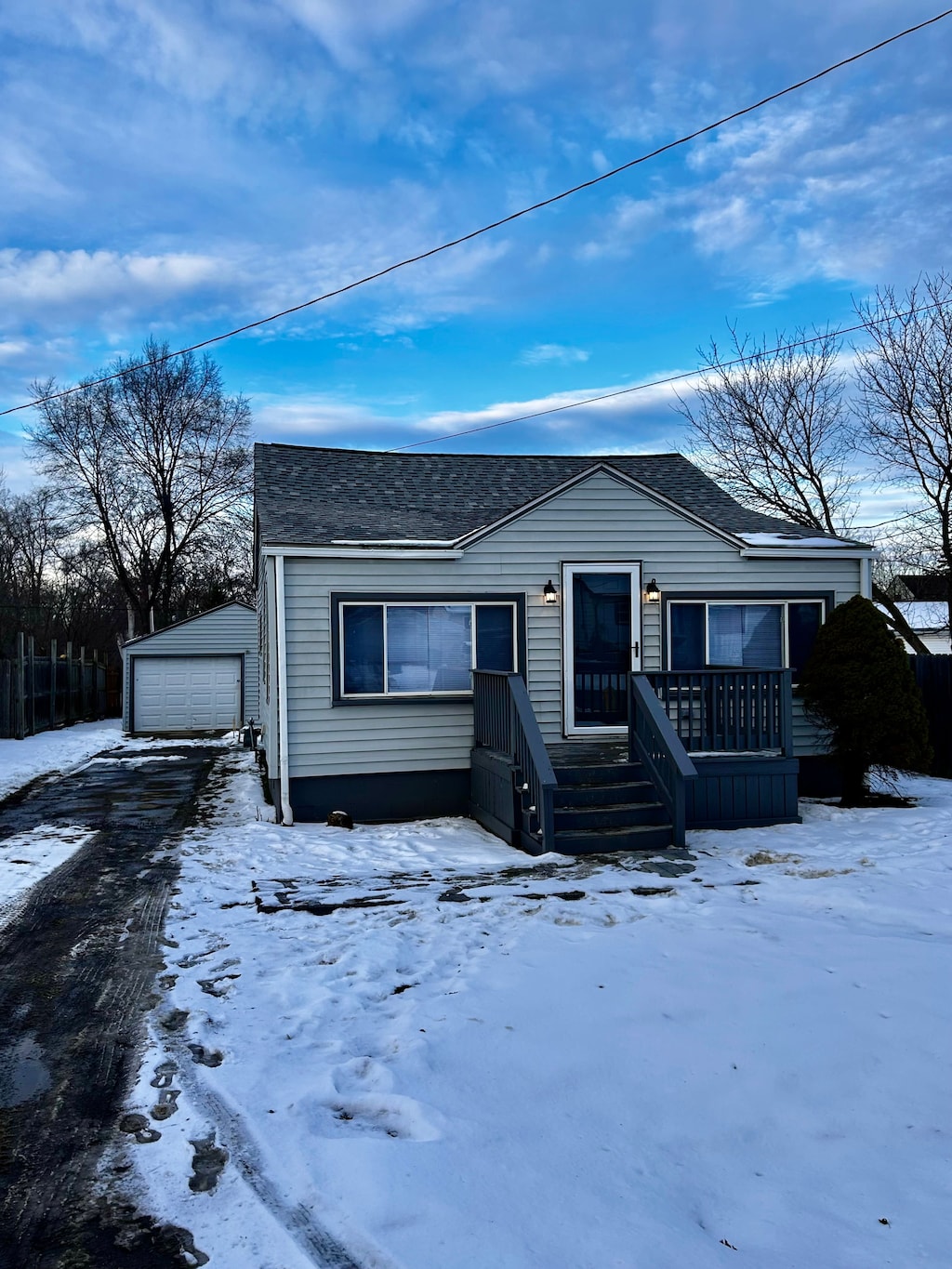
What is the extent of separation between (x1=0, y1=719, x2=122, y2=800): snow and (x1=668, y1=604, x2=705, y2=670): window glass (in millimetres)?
9282

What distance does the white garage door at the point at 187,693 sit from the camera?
856 inches

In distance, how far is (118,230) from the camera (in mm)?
13766

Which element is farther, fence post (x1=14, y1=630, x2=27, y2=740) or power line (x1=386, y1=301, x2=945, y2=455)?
fence post (x1=14, y1=630, x2=27, y2=740)

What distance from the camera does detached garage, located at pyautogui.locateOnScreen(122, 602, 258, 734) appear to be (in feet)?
70.8

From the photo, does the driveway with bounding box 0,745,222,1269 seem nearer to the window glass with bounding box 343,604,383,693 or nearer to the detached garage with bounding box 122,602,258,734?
the window glass with bounding box 343,604,383,693

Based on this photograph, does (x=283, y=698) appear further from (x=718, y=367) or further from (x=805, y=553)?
(x=718, y=367)

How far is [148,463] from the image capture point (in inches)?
1214

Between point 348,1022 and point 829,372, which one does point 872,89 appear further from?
point 348,1022

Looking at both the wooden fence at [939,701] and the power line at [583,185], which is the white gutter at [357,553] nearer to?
the power line at [583,185]

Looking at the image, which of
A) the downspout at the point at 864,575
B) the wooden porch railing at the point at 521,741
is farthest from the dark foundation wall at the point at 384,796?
the downspout at the point at 864,575

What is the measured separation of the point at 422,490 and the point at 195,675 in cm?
1256

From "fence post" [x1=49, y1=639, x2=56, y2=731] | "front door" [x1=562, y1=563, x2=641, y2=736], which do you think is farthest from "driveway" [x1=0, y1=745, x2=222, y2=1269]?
"fence post" [x1=49, y1=639, x2=56, y2=731]

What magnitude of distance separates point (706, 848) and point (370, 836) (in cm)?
334

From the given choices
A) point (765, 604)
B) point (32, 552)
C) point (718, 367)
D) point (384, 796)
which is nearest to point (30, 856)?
point (384, 796)
